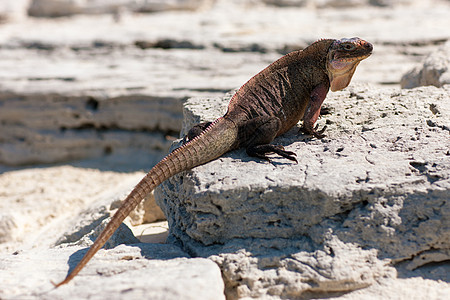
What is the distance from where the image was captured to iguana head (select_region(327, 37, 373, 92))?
4.29 metres

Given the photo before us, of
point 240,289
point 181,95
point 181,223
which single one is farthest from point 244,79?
point 240,289

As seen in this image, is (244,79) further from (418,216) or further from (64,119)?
(418,216)

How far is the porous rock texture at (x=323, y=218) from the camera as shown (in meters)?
3.45

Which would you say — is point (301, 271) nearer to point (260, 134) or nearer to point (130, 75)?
point (260, 134)

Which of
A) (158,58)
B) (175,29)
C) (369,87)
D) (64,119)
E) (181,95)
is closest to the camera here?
(369,87)

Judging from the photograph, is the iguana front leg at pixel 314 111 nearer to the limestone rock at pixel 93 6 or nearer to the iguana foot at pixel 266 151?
the iguana foot at pixel 266 151

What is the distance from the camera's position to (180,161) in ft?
12.6

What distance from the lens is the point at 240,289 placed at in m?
3.46

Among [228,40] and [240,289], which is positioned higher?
[228,40]

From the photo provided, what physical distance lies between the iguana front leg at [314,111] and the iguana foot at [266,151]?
0.35 m

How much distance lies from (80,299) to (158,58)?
23.0 feet

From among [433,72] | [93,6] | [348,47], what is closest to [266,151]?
[348,47]

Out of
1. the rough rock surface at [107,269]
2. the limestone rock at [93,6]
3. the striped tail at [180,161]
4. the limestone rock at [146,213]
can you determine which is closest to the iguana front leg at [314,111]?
the striped tail at [180,161]

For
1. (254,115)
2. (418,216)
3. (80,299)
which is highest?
(254,115)
